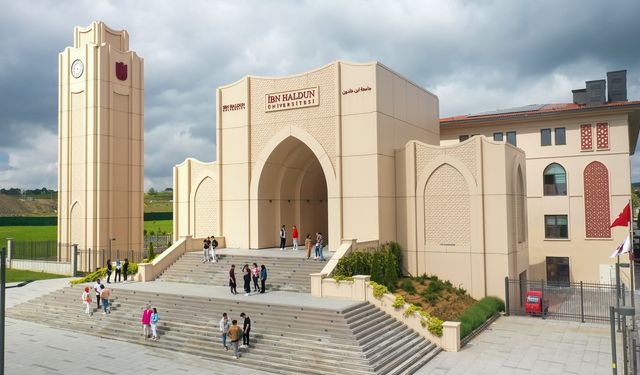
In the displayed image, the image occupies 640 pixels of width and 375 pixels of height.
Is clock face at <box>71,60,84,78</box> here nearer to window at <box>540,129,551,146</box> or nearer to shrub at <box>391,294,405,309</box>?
shrub at <box>391,294,405,309</box>

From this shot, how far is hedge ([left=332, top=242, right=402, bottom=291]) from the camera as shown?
969 inches

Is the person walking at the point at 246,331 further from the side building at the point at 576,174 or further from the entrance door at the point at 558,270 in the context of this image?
the entrance door at the point at 558,270

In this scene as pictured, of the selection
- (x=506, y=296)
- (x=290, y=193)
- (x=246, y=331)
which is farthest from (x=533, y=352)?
(x=290, y=193)

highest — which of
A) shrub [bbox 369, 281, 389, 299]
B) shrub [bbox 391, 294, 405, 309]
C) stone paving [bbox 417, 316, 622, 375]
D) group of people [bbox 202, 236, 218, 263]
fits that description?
group of people [bbox 202, 236, 218, 263]

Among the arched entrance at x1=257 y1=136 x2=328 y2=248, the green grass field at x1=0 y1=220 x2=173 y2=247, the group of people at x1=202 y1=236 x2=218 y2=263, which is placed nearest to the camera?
the group of people at x1=202 y1=236 x2=218 y2=263

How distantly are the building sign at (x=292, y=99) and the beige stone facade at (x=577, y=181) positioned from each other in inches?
571

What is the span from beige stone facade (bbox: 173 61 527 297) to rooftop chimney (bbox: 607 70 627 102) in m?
13.1

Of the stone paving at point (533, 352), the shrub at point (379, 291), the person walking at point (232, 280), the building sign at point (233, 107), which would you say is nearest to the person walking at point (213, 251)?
the person walking at point (232, 280)

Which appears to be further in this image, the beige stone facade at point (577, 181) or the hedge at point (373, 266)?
the beige stone facade at point (577, 181)

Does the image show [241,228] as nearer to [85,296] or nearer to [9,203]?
[85,296]

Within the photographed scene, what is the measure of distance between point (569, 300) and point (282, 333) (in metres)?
20.3

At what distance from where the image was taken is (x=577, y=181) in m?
35.3

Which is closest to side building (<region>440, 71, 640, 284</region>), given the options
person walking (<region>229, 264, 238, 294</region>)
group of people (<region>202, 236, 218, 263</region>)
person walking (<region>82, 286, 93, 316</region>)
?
group of people (<region>202, 236, 218, 263</region>)

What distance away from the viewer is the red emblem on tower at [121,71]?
137ft
